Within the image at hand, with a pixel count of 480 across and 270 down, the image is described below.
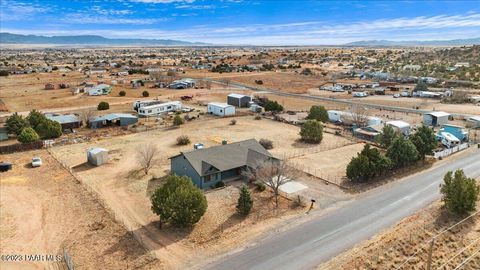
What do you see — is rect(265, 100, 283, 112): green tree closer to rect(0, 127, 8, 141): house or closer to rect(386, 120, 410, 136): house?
rect(386, 120, 410, 136): house

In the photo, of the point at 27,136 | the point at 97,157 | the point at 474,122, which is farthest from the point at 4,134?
the point at 474,122

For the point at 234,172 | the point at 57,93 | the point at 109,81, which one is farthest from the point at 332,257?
the point at 109,81

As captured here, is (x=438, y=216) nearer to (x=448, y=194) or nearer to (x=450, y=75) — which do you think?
(x=448, y=194)

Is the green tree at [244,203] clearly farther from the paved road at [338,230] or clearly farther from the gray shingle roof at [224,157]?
the gray shingle roof at [224,157]

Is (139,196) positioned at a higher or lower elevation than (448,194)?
lower

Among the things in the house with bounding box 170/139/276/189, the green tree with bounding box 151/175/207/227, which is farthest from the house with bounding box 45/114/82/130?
the green tree with bounding box 151/175/207/227

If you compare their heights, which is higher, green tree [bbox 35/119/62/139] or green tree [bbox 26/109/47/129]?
green tree [bbox 26/109/47/129]

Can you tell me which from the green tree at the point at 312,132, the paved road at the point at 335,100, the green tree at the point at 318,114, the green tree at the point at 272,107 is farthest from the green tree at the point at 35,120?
the paved road at the point at 335,100
